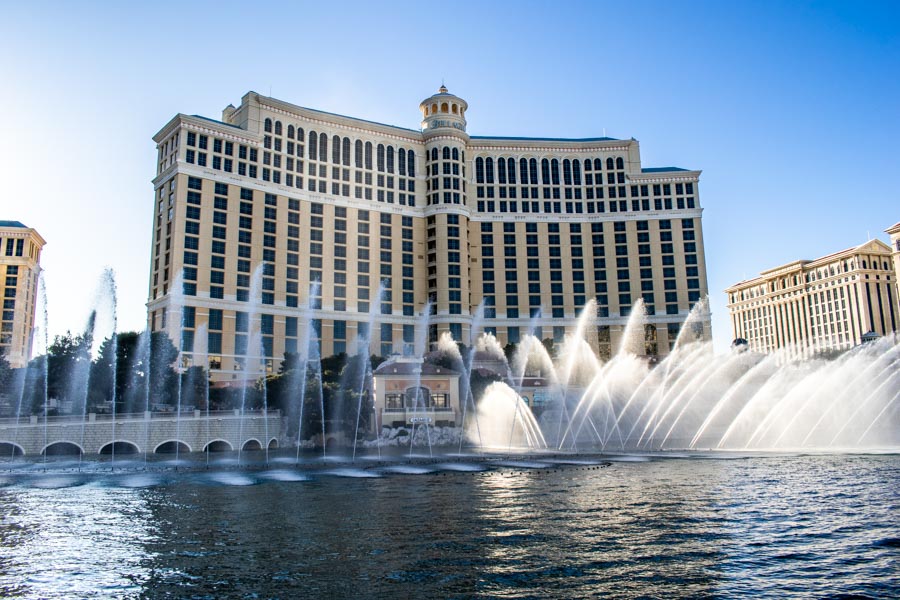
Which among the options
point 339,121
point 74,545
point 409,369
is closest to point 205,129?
point 339,121

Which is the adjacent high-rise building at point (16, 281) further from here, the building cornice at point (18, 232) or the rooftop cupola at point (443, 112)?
the rooftop cupola at point (443, 112)

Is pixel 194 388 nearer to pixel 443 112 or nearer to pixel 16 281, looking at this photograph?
pixel 443 112

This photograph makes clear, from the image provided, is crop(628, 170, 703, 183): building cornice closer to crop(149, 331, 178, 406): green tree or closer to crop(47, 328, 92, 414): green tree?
A: crop(149, 331, 178, 406): green tree

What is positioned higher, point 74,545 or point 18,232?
point 18,232

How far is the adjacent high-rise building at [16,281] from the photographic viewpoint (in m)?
138

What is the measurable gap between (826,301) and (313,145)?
413ft

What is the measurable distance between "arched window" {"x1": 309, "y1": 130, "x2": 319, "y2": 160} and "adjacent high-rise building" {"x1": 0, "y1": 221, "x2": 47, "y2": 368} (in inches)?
2728

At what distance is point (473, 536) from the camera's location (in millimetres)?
22500

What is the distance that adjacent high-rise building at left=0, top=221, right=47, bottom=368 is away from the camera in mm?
138375

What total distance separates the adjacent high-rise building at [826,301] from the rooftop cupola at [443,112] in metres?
83.9

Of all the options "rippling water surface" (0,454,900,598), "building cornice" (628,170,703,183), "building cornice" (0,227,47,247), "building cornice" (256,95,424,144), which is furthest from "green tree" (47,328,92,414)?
"building cornice" (628,170,703,183)

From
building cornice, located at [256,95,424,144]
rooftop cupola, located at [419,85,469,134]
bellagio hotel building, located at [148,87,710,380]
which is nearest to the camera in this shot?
bellagio hotel building, located at [148,87,710,380]

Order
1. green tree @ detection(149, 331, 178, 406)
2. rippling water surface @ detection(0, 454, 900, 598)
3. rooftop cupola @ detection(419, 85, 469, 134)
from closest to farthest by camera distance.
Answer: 1. rippling water surface @ detection(0, 454, 900, 598)
2. green tree @ detection(149, 331, 178, 406)
3. rooftop cupola @ detection(419, 85, 469, 134)

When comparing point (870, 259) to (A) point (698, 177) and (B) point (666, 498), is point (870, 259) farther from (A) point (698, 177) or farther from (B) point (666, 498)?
(B) point (666, 498)
